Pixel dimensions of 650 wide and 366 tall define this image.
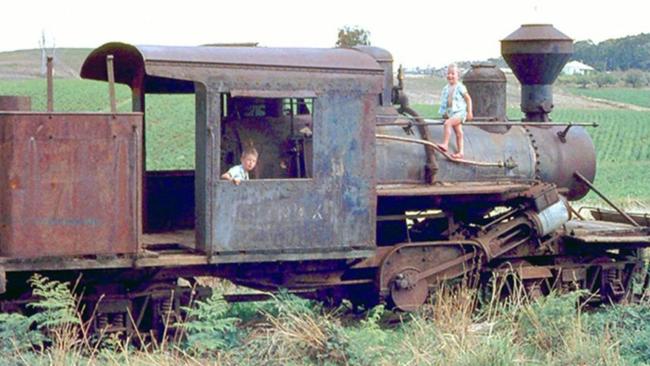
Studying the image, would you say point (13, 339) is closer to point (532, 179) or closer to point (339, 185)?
point (339, 185)

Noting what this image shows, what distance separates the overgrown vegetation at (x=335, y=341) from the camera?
9.15 metres

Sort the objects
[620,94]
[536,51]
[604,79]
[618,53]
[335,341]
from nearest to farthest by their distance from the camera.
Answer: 1. [335,341]
2. [536,51]
3. [620,94]
4. [604,79]
5. [618,53]

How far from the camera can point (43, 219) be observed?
10.2 metres

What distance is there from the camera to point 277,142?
12.0m

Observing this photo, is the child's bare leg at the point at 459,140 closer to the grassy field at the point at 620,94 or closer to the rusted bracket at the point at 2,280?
the rusted bracket at the point at 2,280

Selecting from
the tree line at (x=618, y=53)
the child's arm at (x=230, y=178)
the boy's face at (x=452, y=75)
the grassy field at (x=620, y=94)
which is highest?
the boy's face at (x=452, y=75)

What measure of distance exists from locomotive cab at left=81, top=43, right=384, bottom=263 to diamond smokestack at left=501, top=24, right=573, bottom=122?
316 cm

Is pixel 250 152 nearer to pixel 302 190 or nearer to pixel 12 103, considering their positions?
pixel 302 190

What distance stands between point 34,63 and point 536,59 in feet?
296

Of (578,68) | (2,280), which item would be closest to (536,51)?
(2,280)

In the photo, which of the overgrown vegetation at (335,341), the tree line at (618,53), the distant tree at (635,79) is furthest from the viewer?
the tree line at (618,53)

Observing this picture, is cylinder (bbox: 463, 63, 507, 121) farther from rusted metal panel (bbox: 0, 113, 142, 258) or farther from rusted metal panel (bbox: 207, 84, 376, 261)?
rusted metal panel (bbox: 0, 113, 142, 258)

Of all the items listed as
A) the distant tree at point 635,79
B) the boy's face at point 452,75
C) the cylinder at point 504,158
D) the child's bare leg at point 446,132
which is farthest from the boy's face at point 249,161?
Result: the distant tree at point 635,79

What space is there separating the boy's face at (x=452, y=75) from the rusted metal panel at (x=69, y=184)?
4.03 meters
